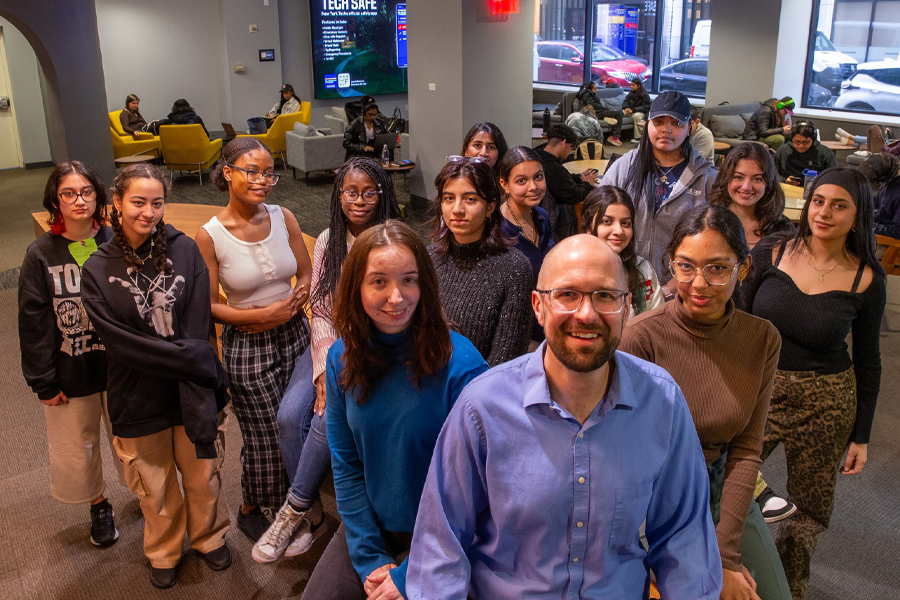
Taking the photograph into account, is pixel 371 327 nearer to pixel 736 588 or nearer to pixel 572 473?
pixel 572 473

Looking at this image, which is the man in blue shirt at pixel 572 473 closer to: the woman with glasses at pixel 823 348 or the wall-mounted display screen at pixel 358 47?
the woman with glasses at pixel 823 348

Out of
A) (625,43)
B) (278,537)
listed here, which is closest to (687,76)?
(625,43)

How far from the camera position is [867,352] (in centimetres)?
256

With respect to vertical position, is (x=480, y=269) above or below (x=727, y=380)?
above

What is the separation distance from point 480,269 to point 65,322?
1592 millimetres

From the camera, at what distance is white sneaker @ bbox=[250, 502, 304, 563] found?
2430 mm

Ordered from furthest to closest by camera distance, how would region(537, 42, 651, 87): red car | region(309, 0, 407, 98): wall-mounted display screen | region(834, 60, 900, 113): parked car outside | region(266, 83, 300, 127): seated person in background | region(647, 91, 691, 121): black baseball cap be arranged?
region(537, 42, 651, 87): red car, region(309, 0, 407, 98): wall-mounted display screen, region(266, 83, 300, 127): seated person in background, region(834, 60, 900, 113): parked car outside, region(647, 91, 691, 121): black baseball cap

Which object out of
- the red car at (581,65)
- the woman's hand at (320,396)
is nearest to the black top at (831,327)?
the woman's hand at (320,396)

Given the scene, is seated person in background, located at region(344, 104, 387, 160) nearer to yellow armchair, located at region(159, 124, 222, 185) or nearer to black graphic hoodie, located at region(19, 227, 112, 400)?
yellow armchair, located at region(159, 124, 222, 185)

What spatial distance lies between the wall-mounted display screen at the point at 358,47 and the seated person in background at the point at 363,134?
5.68 m

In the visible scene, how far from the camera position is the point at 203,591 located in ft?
9.48

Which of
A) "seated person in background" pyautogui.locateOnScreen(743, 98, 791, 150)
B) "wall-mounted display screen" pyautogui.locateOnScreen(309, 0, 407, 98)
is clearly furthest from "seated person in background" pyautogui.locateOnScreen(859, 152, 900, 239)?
"wall-mounted display screen" pyautogui.locateOnScreen(309, 0, 407, 98)

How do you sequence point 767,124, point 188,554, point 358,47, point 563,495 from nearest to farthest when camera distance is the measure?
point 563,495 < point 188,554 < point 767,124 < point 358,47

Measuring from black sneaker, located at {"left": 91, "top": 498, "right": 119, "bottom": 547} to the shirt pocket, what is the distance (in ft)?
7.99
